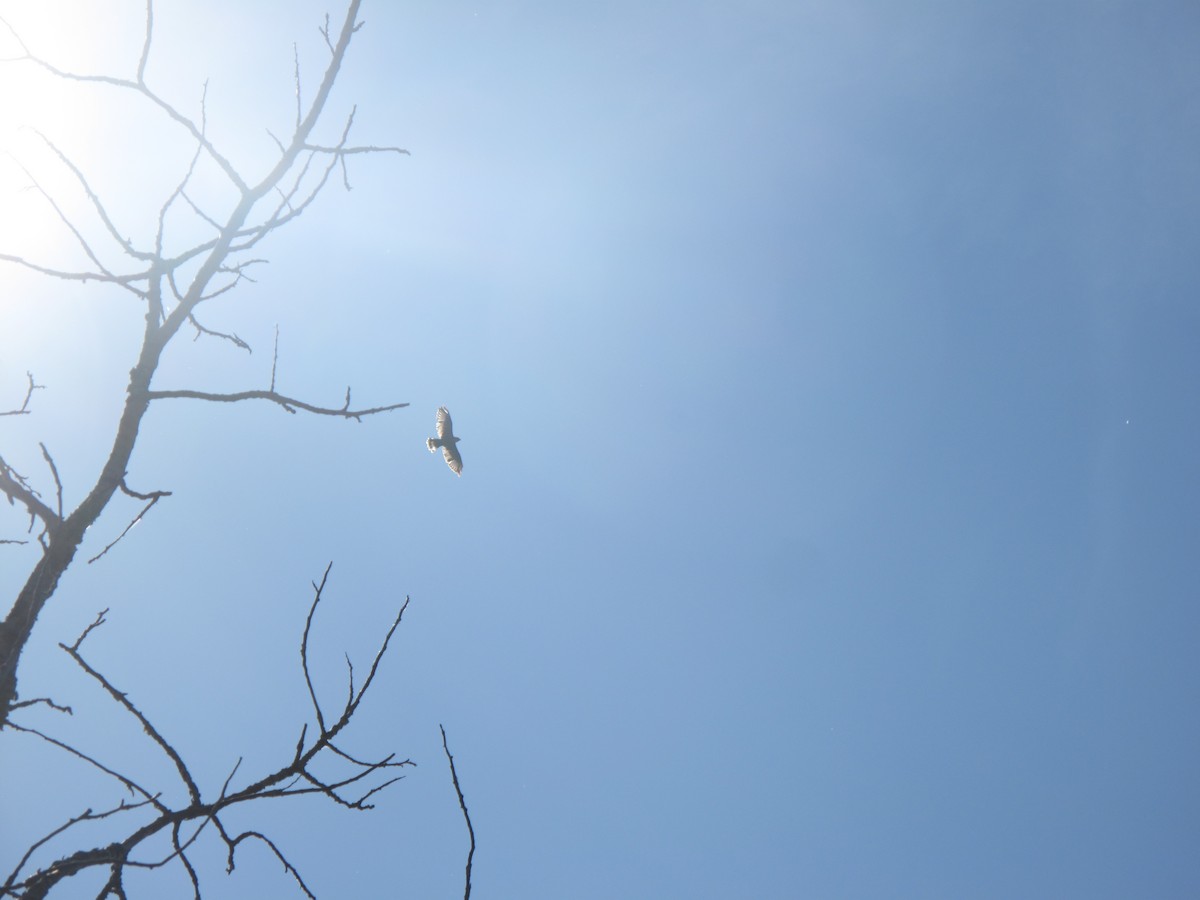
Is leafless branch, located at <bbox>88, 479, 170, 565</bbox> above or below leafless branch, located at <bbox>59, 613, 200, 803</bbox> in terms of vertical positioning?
above

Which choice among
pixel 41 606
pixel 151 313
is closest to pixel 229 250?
pixel 151 313

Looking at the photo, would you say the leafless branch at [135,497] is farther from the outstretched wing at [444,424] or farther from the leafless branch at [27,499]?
the outstretched wing at [444,424]

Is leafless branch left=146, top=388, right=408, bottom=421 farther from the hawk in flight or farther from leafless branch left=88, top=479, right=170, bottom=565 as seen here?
the hawk in flight

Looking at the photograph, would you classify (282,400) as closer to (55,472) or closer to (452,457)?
(55,472)

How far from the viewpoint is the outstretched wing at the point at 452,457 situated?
12.6 metres

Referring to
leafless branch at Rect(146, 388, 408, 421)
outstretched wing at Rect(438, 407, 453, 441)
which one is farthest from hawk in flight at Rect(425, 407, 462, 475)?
leafless branch at Rect(146, 388, 408, 421)

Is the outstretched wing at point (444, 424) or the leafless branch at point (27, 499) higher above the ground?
the outstretched wing at point (444, 424)

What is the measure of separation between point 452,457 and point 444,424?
2.20 feet

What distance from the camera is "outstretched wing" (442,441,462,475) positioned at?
494 inches

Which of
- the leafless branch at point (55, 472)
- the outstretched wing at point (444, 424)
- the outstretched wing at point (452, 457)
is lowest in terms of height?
the leafless branch at point (55, 472)

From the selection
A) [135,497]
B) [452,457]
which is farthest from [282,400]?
[452,457]

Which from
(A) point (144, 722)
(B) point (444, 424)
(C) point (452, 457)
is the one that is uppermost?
(B) point (444, 424)

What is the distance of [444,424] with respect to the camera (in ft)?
42.8

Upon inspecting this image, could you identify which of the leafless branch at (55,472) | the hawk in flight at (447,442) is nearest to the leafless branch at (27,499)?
the leafless branch at (55,472)
